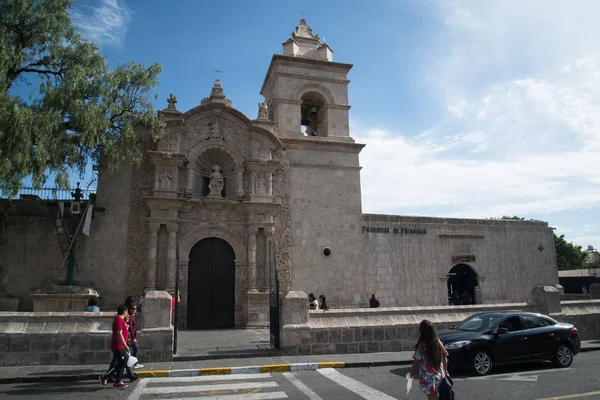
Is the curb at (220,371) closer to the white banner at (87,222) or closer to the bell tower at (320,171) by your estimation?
the white banner at (87,222)

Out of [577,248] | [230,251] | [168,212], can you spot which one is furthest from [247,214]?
[577,248]

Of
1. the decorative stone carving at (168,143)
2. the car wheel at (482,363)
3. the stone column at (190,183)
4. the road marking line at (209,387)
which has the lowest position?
the road marking line at (209,387)

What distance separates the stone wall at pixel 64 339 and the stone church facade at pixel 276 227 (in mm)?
5514

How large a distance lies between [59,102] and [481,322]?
13.6 metres

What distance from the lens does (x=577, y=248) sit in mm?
48438

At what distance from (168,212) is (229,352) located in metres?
7.19

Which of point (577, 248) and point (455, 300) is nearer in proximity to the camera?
point (455, 300)

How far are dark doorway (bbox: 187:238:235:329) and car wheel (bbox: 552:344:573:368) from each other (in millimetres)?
10711

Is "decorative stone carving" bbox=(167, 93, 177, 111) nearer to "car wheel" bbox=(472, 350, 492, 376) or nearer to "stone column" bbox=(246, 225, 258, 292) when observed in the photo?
"stone column" bbox=(246, 225, 258, 292)

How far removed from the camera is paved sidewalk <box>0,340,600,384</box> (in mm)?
8445

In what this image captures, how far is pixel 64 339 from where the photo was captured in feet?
31.1

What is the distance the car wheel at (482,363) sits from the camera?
28.5 ft

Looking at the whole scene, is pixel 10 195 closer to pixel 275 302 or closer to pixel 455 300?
pixel 275 302

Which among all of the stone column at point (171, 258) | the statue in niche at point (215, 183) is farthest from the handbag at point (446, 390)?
the statue in niche at point (215, 183)
